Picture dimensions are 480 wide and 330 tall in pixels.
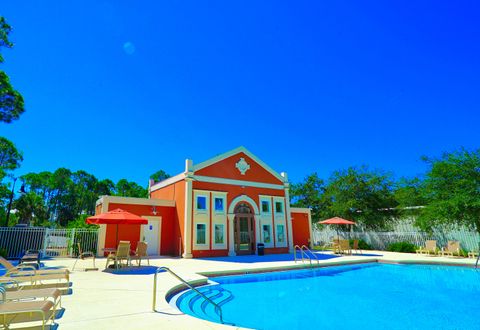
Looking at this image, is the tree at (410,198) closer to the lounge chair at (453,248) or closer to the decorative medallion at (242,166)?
the lounge chair at (453,248)

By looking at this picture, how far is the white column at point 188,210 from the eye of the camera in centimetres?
1659

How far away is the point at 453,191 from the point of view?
16656 millimetres

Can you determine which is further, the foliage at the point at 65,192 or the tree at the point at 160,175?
the tree at the point at 160,175

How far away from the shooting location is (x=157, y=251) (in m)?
18.0

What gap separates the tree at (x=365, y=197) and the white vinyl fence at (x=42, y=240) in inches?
812

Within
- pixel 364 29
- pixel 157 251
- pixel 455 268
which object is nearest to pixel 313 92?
pixel 364 29

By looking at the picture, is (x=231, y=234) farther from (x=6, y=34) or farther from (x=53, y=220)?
(x=53, y=220)

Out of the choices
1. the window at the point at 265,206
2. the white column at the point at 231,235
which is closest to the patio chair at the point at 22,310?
the white column at the point at 231,235

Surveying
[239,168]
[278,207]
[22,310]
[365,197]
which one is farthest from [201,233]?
[365,197]

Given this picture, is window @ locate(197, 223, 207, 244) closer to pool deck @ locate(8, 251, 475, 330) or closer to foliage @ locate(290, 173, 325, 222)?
pool deck @ locate(8, 251, 475, 330)

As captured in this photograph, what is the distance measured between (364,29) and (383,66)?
3.55 meters

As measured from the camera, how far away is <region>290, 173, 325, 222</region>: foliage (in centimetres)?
3422

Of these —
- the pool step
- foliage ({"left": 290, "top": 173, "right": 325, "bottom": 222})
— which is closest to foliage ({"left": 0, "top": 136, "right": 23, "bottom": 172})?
the pool step

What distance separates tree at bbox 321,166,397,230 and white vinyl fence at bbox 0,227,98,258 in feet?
67.6
